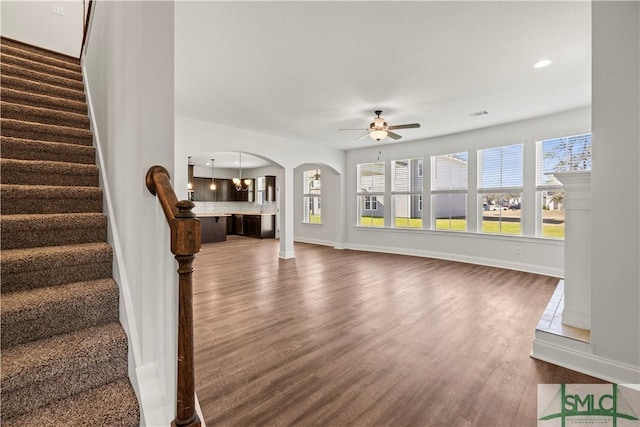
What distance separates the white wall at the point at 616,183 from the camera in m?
2.06

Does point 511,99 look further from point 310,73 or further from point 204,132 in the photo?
point 204,132

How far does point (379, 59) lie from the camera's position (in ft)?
10.6

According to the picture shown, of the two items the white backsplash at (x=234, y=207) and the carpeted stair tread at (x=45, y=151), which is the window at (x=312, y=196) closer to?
the white backsplash at (x=234, y=207)

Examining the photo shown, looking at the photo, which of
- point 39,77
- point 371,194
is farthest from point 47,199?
point 371,194

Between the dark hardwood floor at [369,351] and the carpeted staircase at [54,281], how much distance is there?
0.74 metres

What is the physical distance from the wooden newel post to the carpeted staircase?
43cm

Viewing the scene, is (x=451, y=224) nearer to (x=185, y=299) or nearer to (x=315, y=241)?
(x=315, y=241)

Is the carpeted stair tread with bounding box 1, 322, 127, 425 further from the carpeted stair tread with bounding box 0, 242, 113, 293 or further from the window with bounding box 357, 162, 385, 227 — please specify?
the window with bounding box 357, 162, 385, 227

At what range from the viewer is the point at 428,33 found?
9.05ft

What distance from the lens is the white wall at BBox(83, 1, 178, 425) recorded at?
48.8 inches

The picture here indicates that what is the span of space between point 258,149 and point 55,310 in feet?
17.5

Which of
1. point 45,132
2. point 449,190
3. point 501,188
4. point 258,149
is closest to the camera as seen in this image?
point 45,132

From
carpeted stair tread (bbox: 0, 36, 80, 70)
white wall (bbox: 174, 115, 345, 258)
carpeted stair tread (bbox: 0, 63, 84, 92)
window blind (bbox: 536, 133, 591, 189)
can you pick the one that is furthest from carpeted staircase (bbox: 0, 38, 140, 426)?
window blind (bbox: 536, 133, 591, 189)

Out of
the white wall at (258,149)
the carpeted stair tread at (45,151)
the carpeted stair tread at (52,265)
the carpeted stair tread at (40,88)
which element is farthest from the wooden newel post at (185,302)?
the white wall at (258,149)
